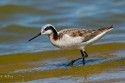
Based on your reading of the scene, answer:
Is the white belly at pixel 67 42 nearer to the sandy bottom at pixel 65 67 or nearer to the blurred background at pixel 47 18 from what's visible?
the sandy bottom at pixel 65 67

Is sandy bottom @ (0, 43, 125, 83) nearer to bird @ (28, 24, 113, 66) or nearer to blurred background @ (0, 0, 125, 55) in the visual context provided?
bird @ (28, 24, 113, 66)

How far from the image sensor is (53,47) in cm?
1541

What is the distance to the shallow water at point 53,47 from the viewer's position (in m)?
12.1

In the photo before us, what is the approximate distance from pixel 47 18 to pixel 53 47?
150 inches

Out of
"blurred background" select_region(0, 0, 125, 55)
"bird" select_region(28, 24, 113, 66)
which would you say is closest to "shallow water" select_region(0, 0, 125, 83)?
"blurred background" select_region(0, 0, 125, 55)

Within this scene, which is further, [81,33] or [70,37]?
[81,33]

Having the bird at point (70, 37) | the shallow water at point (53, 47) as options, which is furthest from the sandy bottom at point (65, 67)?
the bird at point (70, 37)

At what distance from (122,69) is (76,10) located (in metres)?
7.86

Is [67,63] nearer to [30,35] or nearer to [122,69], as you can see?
[122,69]

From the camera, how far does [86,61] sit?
13664mm

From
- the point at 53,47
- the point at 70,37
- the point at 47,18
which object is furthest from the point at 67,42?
the point at 47,18

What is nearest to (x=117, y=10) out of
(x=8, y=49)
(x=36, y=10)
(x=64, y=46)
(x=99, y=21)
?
(x=99, y=21)

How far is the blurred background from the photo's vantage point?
16094 mm

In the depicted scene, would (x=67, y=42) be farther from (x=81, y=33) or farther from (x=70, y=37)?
(x=81, y=33)
